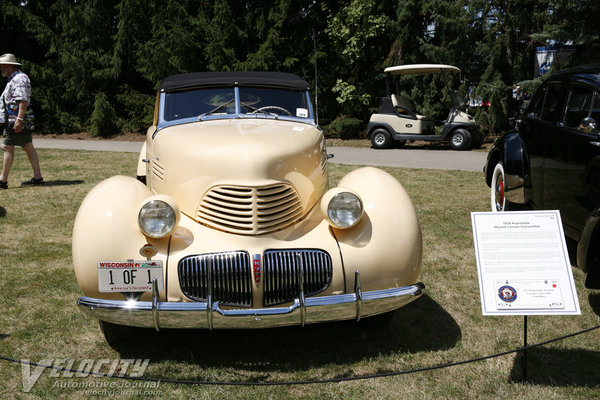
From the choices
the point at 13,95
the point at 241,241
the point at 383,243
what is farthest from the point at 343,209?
the point at 13,95

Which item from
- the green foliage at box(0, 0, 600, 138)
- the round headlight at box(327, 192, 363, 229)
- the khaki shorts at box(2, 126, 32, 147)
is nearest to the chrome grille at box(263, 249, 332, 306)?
the round headlight at box(327, 192, 363, 229)

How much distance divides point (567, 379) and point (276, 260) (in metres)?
1.82

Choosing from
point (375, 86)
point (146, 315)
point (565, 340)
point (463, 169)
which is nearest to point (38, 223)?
point (146, 315)

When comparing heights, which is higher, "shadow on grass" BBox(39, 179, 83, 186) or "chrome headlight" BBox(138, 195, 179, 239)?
"chrome headlight" BBox(138, 195, 179, 239)

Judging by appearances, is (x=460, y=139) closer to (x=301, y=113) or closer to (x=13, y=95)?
(x=301, y=113)

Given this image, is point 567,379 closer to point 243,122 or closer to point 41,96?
point 243,122

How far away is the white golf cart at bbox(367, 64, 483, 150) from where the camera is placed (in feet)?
47.0

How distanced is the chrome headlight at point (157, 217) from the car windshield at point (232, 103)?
1.34 metres

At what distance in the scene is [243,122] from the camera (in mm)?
4168

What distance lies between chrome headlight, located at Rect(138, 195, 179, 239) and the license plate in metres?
0.20

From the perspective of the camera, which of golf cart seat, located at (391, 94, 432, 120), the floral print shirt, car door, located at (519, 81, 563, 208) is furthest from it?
golf cart seat, located at (391, 94, 432, 120)

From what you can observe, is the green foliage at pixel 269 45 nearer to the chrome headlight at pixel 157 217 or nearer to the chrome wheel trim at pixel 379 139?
the chrome wheel trim at pixel 379 139

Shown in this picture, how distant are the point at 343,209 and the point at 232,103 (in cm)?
167

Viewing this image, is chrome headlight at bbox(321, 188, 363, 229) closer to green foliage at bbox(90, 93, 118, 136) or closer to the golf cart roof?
the golf cart roof
